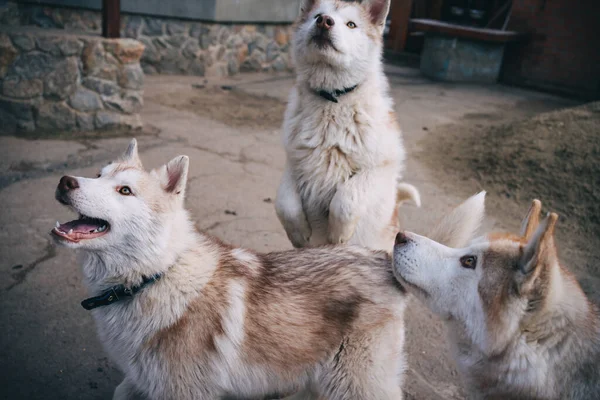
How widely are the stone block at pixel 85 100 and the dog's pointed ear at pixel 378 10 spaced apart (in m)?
4.07

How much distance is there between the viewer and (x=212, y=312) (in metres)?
2.29

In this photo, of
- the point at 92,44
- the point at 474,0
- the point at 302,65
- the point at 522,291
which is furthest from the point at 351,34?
the point at 474,0

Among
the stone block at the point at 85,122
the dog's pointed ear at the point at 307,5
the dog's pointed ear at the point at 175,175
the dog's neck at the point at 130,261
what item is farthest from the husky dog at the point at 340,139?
the stone block at the point at 85,122

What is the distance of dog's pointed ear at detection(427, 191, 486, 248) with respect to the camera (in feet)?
8.68

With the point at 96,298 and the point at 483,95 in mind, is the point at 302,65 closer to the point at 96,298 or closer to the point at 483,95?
the point at 96,298

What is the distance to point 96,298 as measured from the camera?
7.36 ft

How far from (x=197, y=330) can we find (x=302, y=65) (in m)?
1.92

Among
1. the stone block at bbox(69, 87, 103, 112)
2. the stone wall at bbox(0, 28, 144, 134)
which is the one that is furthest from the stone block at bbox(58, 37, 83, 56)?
the stone block at bbox(69, 87, 103, 112)

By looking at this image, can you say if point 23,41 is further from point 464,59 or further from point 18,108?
point 464,59

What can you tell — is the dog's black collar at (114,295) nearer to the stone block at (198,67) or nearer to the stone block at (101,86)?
the stone block at (101,86)

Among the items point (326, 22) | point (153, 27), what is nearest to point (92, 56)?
point (153, 27)

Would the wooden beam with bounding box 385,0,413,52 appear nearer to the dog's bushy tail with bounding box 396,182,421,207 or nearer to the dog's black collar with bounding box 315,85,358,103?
the dog's bushy tail with bounding box 396,182,421,207

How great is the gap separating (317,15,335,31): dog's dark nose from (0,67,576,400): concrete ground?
1830 mm

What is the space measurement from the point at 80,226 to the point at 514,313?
1859 mm
